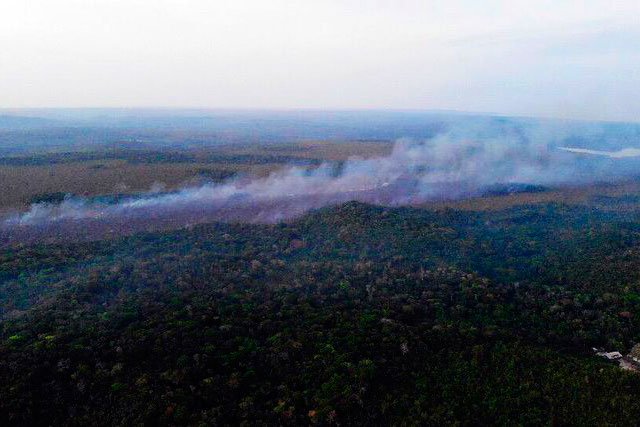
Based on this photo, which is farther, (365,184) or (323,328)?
(365,184)

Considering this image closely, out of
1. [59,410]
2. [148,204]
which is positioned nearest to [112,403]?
[59,410]

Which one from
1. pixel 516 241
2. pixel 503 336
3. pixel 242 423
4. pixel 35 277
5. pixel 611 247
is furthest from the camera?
pixel 516 241

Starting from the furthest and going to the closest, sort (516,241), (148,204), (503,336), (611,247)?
(148,204)
(516,241)
(611,247)
(503,336)

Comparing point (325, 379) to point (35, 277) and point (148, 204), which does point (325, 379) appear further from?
point (148, 204)

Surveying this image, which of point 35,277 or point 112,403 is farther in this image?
point 35,277

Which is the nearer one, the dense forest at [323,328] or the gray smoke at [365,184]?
the dense forest at [323,328]

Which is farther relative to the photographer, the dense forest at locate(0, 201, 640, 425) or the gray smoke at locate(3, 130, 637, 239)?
the gray smoke at locate(3, 130, 637, 239)

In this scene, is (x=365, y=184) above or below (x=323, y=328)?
below
